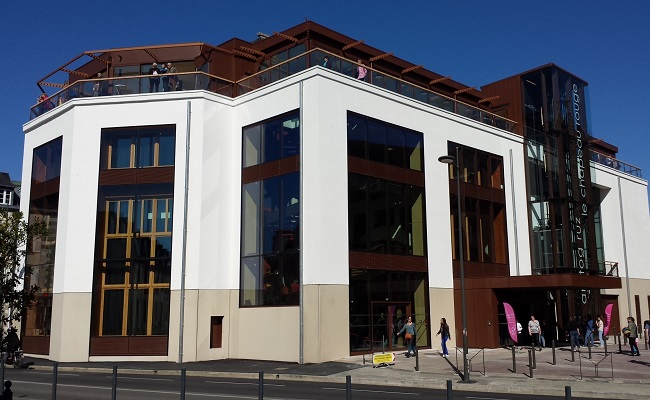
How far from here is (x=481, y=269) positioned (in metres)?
34.5

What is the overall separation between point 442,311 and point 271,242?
9.31 m

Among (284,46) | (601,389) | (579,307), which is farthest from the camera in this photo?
(579,307)

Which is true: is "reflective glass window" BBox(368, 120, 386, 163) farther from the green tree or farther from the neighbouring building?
the neighbouring building

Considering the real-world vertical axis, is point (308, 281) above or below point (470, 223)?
below

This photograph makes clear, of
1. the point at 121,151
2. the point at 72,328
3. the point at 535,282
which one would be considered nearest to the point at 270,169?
the point at 121,151

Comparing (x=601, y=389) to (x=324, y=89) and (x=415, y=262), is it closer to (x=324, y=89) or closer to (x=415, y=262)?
(x=415, y=262)

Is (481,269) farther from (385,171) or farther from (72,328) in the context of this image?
(72,328)

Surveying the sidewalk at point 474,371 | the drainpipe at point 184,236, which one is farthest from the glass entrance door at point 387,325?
the drainpipe at point 184,236

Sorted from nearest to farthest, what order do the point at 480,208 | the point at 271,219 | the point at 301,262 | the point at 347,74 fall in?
the point at 301,262 < the point at 271,219 < the point at 347,74 < the point at 480,208

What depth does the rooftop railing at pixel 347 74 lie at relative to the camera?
2918 cm

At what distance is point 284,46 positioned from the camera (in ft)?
109

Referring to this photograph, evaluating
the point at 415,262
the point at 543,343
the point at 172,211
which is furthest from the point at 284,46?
the point at 543,343

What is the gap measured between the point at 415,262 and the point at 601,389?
45.7ft

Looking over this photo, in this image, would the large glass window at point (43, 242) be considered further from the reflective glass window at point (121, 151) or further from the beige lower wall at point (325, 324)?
the beige lower wall at point (325, 324)
